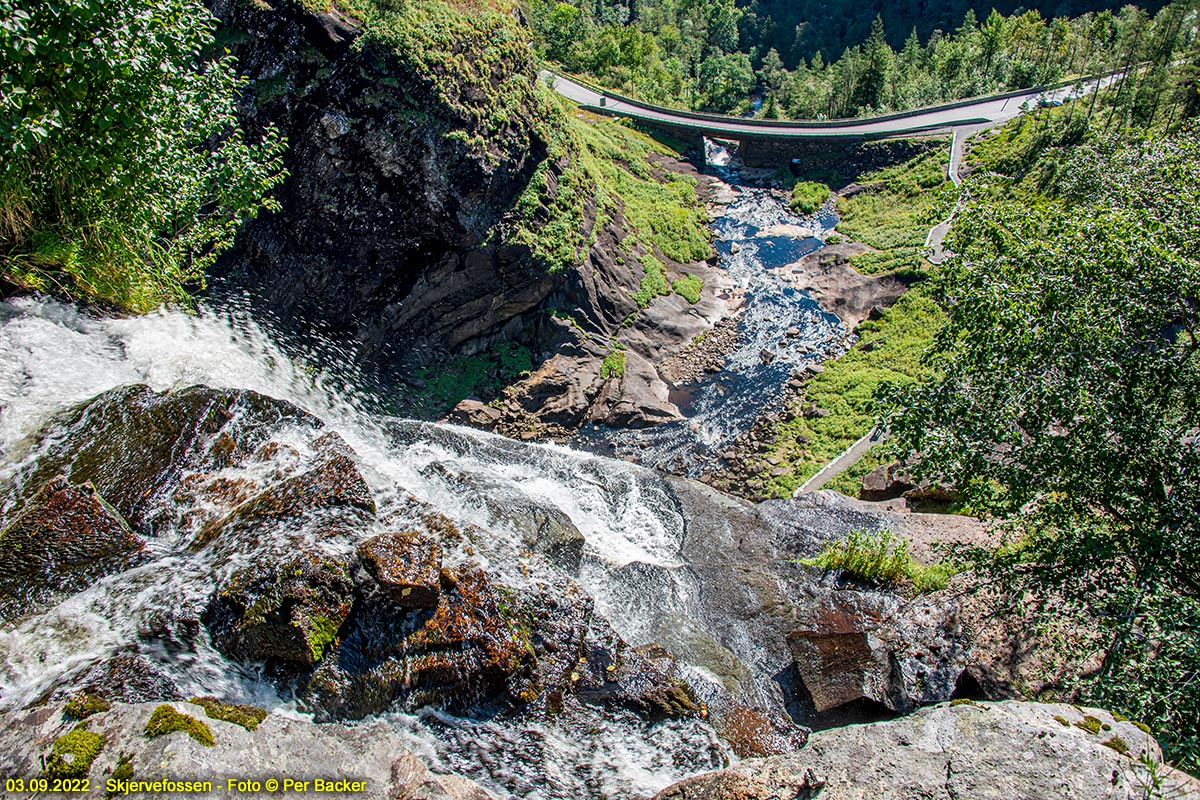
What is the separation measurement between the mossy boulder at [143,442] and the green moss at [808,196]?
140ft

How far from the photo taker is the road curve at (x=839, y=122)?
50719 millimetres

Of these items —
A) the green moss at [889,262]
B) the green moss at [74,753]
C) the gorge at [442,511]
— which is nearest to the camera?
the green moss at [74,753]

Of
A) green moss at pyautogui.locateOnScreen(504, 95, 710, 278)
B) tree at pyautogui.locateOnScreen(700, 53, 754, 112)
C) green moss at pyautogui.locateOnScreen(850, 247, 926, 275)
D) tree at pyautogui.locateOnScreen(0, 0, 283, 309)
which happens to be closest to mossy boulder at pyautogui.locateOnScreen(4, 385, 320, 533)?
tree at pyautogui.locateOnScreen(0, 0, 283, 309)

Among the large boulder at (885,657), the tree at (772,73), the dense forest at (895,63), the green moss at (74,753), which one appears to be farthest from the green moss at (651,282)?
the tree at (772,73)

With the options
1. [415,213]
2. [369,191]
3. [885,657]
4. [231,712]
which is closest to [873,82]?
[415,213]

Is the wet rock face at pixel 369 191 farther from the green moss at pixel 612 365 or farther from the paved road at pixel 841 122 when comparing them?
the paved road at pixel 841 122

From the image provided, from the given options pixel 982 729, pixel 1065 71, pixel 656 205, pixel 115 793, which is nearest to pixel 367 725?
pixel 115 793

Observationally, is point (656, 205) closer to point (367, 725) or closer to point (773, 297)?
point (773, 297)

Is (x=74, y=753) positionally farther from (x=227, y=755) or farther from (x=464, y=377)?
(x=464, y=377)

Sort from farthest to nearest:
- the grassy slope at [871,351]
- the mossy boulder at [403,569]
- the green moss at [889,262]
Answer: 1. the green moss at [889,262]
2. the grassy slope at [871,351]
3. the mossy boulder at [403,569]

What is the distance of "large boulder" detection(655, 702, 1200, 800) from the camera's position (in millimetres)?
6145

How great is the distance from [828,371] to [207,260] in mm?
23638

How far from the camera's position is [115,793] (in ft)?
18.7

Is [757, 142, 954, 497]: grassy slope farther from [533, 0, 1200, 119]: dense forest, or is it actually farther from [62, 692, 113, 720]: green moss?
[533, 0, 1200, 119]: dense forest
